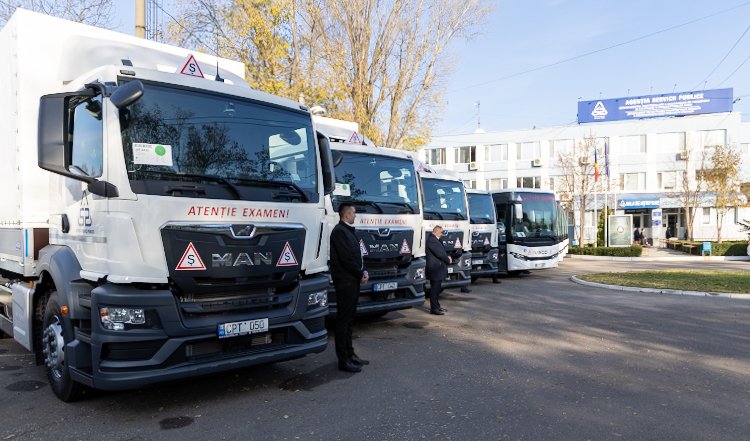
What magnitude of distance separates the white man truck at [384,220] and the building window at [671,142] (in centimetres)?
4716

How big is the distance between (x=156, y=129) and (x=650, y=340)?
7168 mm

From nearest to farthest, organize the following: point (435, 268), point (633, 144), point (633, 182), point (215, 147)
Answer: point (215, 147) → point (435, 268) → point (633, 144) → point (633, 182)

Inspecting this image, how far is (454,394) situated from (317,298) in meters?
1.68

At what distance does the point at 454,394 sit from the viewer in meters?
5.09

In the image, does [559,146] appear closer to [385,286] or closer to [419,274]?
[419,274]

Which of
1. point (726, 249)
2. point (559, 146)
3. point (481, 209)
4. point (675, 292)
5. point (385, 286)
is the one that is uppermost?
point (559, 146)

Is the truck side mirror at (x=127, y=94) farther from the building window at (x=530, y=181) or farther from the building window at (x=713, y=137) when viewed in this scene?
the building window at (x=713, y=137)

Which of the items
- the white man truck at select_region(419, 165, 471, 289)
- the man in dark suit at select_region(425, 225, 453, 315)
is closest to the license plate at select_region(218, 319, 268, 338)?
the man in dark suit at select_region(425, 225, 453, 315)

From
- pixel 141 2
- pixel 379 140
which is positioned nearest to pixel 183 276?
pixel 141 2

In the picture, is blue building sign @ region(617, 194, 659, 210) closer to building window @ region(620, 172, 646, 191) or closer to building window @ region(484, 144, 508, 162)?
building window @ region(620, 172, 646, 191)

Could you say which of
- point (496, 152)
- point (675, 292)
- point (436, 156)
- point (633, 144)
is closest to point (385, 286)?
point (675, 292)

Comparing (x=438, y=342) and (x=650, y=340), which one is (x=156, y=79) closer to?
(x=438, y=342)

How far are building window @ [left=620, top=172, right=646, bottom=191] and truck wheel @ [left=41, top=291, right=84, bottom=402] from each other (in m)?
51.1

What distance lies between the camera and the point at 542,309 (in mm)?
10445
